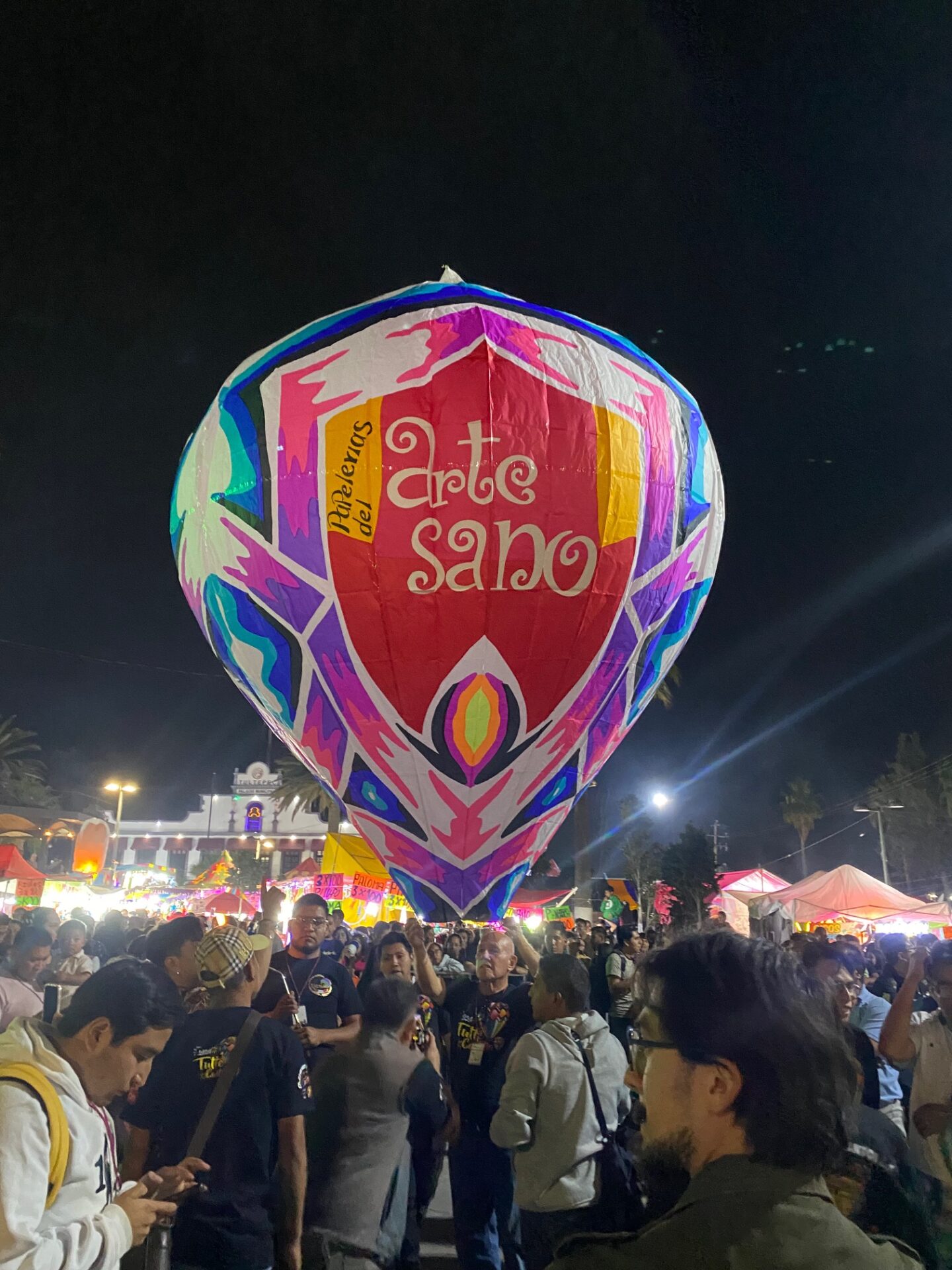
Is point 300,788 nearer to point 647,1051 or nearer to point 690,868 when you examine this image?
point 690,868

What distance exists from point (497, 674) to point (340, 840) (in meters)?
13.2

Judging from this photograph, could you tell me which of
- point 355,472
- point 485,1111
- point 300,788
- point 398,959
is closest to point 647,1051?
point 485,1111

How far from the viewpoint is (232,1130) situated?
3.40 meters

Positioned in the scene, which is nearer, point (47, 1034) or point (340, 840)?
point (47, 1034)

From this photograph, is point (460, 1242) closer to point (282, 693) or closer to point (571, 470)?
point (282, 693)

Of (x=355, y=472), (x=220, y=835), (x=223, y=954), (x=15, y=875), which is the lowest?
(x=223, y=954)

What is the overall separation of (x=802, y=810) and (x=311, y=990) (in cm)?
7171

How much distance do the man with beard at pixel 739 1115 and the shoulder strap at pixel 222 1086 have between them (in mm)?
2334

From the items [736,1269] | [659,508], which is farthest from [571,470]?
[736,1269]

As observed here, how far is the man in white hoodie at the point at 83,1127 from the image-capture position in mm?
2088

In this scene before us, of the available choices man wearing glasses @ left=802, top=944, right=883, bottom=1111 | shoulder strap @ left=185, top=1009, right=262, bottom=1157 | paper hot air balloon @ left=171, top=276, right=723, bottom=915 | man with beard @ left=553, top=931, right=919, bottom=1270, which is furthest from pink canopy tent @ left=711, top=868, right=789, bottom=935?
man with beard @ left=553, top=931, right=919, bottom=1270

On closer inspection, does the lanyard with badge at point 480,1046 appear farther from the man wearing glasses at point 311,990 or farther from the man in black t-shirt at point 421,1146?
the man wearing glasses at point 311,990

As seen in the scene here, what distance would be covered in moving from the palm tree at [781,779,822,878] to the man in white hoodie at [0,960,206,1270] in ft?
242

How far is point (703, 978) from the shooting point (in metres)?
1.69
